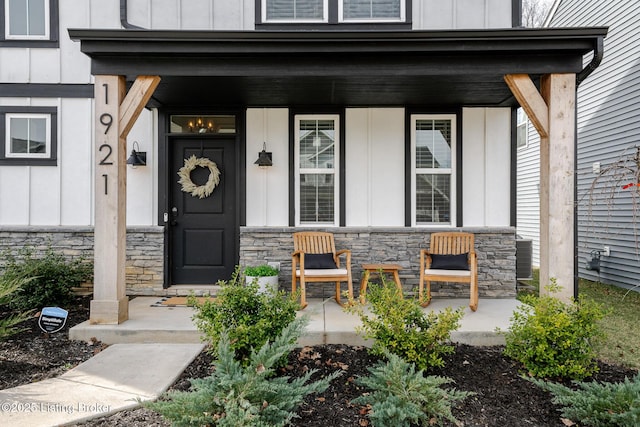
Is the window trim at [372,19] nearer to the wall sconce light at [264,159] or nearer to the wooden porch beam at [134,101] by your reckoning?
the wall sconce light at [264,159]

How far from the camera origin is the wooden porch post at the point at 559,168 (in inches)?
139

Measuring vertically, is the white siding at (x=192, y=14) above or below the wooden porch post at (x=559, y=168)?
above

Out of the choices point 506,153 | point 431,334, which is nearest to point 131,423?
point 431,334

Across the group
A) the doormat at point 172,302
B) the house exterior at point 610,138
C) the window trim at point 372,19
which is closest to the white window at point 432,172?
the window trim at point 372,19

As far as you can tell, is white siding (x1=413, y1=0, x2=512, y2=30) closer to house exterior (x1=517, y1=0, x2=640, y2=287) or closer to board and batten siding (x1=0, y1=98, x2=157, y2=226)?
house exterior (x1=517, y1=0, x2=640, y2=287)

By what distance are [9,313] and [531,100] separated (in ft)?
18.7

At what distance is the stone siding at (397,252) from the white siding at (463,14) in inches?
100

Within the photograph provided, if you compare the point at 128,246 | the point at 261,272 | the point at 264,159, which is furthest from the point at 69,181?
the point at 261,272

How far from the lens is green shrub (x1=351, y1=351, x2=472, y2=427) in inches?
81.6

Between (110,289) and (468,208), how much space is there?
412 centimetres

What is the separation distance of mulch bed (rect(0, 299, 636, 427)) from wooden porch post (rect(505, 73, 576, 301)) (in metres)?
0.85

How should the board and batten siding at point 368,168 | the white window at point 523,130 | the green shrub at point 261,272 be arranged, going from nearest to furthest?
the green shrub at point 261,272 → the board and batten siding at point 368,168 → the white window at point 523,130

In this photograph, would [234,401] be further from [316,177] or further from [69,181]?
[69,181]

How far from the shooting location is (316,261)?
4.46 metres
